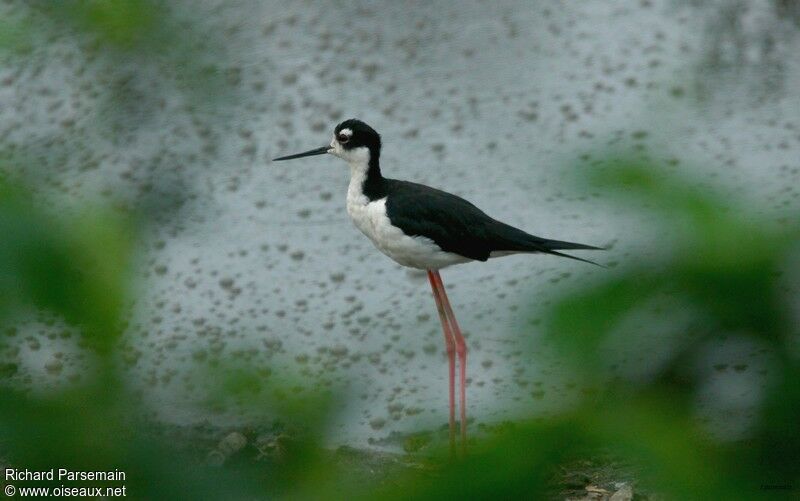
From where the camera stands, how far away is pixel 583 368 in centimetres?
59

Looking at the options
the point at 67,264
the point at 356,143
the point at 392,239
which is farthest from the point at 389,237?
the point at 67,264

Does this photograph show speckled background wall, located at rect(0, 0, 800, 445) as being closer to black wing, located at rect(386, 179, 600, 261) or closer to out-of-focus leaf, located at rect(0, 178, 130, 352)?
black wing, located at rect(386, 179, 600, 261)

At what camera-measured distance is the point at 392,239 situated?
10.9 feet

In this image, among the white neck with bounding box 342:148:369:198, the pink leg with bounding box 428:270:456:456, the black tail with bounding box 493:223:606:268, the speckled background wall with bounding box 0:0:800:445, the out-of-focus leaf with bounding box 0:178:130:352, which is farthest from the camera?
the speckled background wall with bounding box 0:0:800:445

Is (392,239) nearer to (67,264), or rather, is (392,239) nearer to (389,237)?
(389,237)

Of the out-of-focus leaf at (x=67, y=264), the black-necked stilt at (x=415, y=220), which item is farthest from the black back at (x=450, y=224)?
the out-of-focus leaf at (x=67, y=264)

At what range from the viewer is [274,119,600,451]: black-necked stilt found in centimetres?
328

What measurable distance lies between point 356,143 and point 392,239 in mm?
276

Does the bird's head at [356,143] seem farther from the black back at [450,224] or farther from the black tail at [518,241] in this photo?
the black tail at [518,241]

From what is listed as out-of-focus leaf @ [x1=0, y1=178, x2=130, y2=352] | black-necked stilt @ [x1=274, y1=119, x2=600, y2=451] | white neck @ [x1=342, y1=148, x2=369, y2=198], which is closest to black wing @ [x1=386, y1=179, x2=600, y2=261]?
black-necked stilt @ [x1=274, y1=119, x2=600, y2=451]

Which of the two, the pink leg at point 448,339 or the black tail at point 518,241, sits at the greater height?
the black tail at point 518,241

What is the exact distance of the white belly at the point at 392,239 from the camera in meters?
3.30

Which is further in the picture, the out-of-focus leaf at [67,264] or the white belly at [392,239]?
the white belly at [392,239]

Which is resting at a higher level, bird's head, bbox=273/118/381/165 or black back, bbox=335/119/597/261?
bird's head, bbox=273/118/381/165
